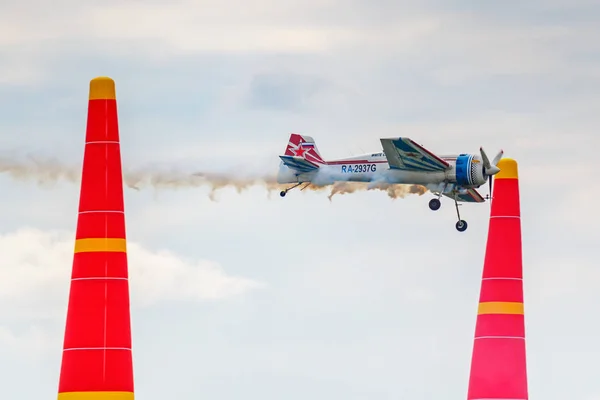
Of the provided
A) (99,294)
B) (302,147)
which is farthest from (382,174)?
(99,294)

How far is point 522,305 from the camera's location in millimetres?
35312

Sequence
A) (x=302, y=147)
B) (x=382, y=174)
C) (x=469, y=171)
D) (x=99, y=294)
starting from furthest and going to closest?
1. (x=302, y=147)
2. (x=382, y=174)
3. (x=469, y=171)
4. (x=99, y=294)

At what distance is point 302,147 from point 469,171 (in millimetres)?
7738

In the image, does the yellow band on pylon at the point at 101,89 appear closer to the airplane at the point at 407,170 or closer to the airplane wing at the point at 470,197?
the airplane at the point at 407,170

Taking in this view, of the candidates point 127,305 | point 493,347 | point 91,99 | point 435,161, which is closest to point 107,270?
point 127,305

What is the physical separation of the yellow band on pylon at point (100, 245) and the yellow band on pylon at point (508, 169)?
15.1m

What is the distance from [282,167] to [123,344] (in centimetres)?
2039

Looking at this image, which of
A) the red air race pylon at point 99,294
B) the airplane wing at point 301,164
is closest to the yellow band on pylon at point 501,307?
the airplane wing at point 301,164

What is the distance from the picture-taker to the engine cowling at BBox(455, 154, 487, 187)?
4016 centimetres

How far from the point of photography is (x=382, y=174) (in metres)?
41.6

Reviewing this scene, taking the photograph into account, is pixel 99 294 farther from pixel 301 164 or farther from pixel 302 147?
pixel 302 147

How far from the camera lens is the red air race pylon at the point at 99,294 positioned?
2319 cm

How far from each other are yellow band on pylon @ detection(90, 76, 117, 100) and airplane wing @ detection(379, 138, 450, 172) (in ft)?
59.4

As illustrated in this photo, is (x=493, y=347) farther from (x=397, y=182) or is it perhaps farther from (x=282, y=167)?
(x=282, y=167)
